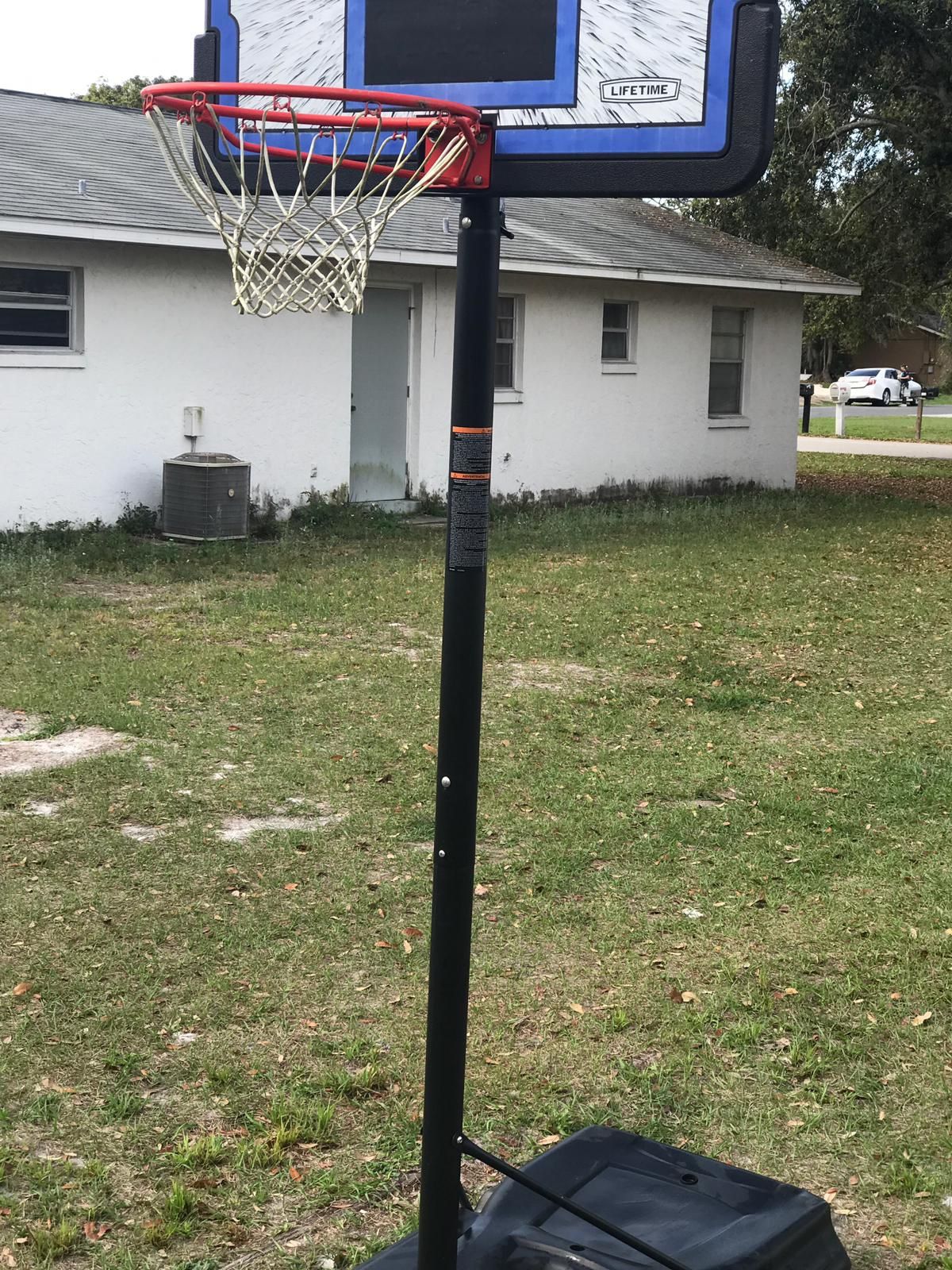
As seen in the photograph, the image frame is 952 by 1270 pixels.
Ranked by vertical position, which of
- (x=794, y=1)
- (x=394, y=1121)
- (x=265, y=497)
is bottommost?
(x=394, y=1121)

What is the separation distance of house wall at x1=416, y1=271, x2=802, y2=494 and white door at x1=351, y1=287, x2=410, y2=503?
1.00 feet

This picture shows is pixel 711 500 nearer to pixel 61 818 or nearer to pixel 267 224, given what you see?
pixel 61 818

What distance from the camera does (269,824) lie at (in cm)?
653

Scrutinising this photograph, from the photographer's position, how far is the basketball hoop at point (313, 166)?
3.27m

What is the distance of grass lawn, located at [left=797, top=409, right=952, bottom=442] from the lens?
38.8m

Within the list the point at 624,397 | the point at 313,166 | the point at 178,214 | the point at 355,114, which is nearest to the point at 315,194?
the point at 313,166

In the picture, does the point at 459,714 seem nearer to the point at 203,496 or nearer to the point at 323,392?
the point at 203,496

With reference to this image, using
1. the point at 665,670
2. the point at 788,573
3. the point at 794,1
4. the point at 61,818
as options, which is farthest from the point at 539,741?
the point at 794,1

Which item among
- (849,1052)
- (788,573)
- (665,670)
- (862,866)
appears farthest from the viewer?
(788,573)

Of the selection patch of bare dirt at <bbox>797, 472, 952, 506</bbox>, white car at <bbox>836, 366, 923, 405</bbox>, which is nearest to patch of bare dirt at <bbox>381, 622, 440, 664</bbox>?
patch of bare dirt at <bbox>797, 472, 952, 506</bbox>

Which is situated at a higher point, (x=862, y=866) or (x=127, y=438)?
(x=127, y=438)

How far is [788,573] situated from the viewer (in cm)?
1409

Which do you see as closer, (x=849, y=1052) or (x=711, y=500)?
(x=849, y=1052)

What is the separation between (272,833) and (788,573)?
8857 millimetres
